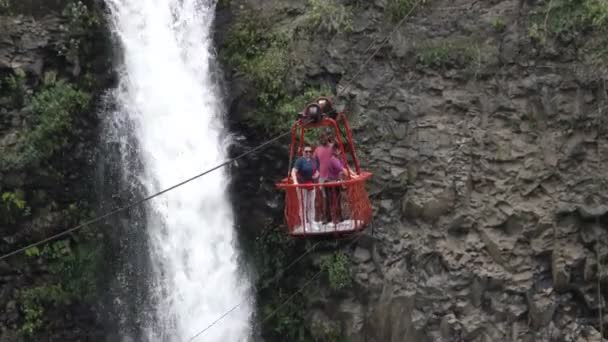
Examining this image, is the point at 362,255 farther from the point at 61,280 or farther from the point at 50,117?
the point at 50,117

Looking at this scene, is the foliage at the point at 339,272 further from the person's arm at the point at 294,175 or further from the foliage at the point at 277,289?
the person's arm at the point at 294,175

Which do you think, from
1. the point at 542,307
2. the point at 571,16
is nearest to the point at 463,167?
the point at 542,307

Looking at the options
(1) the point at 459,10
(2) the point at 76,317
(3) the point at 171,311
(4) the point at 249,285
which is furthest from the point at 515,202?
(2) the point at 76,317

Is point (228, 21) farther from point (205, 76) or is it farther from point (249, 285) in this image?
point (249, 285)

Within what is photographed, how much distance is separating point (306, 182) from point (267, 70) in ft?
12.6

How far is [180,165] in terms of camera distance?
1384 centimetres

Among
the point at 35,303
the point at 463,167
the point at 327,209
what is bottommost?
the point at 35,303

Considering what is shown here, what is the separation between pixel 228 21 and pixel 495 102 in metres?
5.74

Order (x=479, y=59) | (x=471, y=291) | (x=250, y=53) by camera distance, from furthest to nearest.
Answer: (x=250, y=53)
(x=479, y=59)
(x=471, y=291)

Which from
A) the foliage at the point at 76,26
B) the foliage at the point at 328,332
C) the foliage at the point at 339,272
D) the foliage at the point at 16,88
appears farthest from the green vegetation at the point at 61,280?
the foliage at the point at 339,272

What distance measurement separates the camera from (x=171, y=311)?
1319 centimetres

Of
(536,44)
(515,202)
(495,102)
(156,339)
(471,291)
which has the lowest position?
(156,339)

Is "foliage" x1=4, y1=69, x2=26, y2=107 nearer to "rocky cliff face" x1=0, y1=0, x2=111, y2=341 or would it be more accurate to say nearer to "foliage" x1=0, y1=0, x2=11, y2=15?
"rocky cliff face" x1=0, y1=0, x2=111, y2=341

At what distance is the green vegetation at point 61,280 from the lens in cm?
1255
